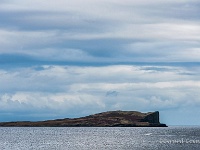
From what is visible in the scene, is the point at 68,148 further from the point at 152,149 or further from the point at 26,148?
the point at 152,149

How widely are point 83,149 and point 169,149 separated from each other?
83.8 ft

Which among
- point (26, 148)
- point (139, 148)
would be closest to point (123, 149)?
point (139, 148)

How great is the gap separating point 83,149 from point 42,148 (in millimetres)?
13331

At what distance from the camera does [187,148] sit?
161 metres

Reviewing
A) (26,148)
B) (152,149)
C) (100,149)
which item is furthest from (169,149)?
(26,148)

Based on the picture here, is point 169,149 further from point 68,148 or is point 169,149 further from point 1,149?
point 1,149

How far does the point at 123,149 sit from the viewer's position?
162 m

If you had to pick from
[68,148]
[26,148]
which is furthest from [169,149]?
[26,148]

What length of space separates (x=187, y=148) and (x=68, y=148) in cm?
3585

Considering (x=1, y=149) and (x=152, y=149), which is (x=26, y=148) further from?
(x=152, y=149)

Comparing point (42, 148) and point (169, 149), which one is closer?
point (169, 149)

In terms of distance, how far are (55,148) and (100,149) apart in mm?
15522

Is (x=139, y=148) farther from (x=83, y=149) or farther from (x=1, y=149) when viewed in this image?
A: (x=1, y=149)

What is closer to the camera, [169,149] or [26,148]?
[169,149]
